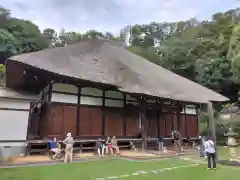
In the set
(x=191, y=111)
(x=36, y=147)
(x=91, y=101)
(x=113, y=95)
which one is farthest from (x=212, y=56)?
(x=36, y=147)

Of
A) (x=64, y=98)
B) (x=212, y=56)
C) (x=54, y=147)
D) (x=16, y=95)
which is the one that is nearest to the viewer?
(x=54, y=147)

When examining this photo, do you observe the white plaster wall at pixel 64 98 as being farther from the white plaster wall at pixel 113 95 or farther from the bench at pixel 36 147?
the bench at pixel 36 147

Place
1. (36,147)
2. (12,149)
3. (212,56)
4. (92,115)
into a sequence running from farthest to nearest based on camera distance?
1. (212,56)
2. (92,115)
3. (36,147)
4. (12,149)

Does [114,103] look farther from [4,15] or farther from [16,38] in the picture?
[4,15]

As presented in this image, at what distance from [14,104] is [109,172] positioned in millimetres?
6425

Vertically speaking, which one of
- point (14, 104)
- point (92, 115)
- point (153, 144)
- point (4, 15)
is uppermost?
point (4, 15)

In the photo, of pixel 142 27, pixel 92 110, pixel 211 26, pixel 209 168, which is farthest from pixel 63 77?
pixel 142 27

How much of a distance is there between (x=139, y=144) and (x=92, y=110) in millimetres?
3626

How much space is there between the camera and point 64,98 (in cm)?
1511

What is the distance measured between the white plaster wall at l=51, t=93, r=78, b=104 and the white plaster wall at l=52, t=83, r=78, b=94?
0.26 meters

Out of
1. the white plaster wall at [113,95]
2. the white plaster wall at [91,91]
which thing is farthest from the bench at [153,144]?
the white plaster wall at [91,91]

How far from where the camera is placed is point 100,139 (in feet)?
50.1

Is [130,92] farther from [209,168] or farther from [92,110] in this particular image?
[209,168]

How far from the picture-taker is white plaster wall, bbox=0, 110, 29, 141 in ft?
43.7
